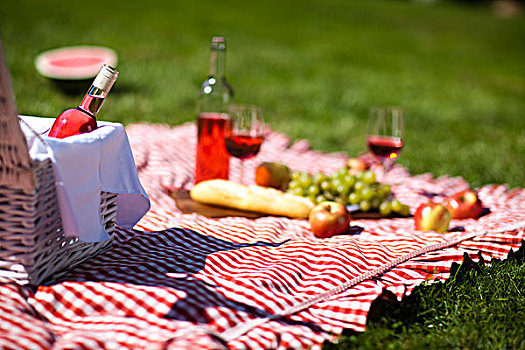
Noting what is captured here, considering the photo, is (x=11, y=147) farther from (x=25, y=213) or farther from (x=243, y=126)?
(x=243, y=126)

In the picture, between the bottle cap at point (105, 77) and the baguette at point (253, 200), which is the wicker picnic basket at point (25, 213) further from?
the baguette at point (253, 200)

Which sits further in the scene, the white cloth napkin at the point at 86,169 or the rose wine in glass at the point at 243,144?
the rose wine in glass at the point at 243,144

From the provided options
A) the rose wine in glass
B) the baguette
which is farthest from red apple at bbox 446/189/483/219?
the rose wine in glass

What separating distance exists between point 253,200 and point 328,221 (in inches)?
16.6

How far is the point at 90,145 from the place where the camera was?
184 centimetres

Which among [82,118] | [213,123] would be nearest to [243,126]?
[213,123]

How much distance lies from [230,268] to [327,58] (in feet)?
29.2

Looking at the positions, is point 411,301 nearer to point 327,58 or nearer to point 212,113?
point 212,113

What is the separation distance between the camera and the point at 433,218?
2.66m

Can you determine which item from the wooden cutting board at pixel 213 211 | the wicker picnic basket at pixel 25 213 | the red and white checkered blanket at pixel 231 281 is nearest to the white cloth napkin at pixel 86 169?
the wicker picnic basket at pixel 25 213

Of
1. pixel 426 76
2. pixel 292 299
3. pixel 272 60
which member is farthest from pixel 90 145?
pixel 426 76

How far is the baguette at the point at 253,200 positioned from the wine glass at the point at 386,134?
0.47 m

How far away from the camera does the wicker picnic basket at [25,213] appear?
62.2 inches

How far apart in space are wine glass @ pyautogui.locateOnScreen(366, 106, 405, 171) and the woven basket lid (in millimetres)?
1818
